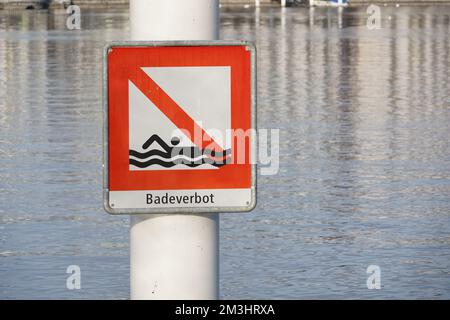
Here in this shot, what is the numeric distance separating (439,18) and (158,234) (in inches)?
2561

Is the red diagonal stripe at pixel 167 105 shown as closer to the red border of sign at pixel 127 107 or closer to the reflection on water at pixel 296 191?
the red border of sign at pixel 127 107

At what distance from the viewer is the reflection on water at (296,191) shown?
9.59 meters

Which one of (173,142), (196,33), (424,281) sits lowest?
(424,281)

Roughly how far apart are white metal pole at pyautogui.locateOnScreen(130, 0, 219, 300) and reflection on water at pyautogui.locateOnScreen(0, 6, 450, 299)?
5533 millimetres

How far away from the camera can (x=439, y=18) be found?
220ft

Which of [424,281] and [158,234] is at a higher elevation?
[158,234]

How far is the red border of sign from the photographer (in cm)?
329

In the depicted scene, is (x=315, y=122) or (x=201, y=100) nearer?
(x=201, y=100)

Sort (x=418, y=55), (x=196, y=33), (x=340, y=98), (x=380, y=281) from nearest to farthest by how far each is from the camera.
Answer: (x=196, y=33) < (x=380, y=281) < (x=340, y=98) < (x=418, y=55)

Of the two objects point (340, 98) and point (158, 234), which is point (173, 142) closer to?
point (158, 234)

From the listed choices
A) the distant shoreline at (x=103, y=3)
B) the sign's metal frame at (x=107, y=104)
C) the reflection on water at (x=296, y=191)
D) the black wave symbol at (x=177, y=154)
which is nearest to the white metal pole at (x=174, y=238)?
the sign's metal frame at (x=107, y=104)

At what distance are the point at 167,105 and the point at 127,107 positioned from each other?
10cm

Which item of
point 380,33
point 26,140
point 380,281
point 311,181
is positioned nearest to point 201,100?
point 380,281

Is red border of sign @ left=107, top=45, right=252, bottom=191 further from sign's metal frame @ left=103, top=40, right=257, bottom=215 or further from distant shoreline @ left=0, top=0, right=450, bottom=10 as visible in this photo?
distant shoreline @ left=0, top=0, right=450, bottom=10
